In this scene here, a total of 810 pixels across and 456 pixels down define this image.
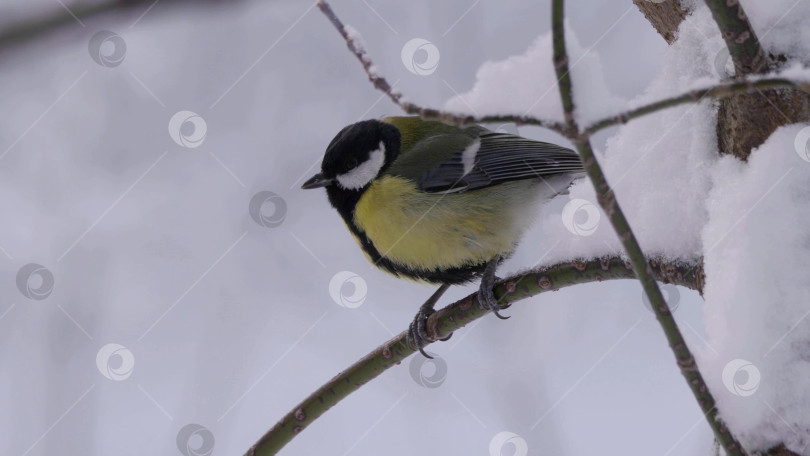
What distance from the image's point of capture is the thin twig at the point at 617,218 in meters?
0.68

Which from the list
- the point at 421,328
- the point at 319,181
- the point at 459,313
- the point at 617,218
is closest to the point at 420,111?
the point at 617,218

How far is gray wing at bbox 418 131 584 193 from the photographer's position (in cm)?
180

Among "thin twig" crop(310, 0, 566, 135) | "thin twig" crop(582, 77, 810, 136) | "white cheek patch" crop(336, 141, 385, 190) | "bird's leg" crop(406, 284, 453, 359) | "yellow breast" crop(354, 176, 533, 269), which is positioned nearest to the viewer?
"thin twig" crop(582, 77, 810, 136)

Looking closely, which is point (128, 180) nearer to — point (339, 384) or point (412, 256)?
point (412, 256)

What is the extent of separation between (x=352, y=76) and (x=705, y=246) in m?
1.95

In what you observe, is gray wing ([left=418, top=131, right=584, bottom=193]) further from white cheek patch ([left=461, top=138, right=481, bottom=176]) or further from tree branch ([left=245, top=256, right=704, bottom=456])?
tree branch ([left=245, top=256, right=704, bottom=456])

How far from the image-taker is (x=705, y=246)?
3.00ft

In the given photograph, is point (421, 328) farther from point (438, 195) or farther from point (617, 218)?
point (617, 218)

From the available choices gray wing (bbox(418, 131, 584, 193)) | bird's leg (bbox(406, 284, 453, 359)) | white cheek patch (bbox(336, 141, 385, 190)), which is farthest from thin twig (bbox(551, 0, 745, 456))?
white cheek patch (bbox(336, 141, 385, 190))

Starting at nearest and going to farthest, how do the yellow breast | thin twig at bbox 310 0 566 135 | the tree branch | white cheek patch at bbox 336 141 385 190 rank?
thin twig at bbox 310 0 566 135, the tree branch, the yellow breast, white cheek patch at bbox 336 141 385 190

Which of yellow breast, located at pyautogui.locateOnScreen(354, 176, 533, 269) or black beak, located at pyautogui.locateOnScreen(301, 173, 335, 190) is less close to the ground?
black beak, located at pyautogui.locateOnScreen(301, 173, 335, 190)

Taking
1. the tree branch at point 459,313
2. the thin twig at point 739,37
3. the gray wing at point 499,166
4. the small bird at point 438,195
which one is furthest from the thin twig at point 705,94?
the gray wing at point 499,166

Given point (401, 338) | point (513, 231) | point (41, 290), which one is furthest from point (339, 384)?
point (41, 290)

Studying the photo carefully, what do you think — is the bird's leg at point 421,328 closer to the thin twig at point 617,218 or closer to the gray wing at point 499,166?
the gray wing at point 499,166
